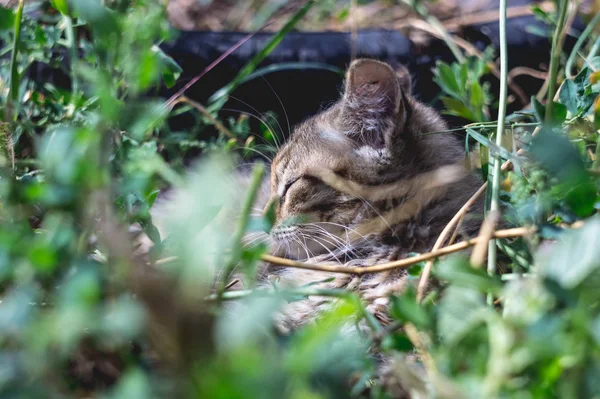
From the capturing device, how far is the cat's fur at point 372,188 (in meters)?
1.33

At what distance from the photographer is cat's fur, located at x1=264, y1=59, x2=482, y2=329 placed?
4.37ft

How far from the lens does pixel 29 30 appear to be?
1.43 meters

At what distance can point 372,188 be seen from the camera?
137 centimetres

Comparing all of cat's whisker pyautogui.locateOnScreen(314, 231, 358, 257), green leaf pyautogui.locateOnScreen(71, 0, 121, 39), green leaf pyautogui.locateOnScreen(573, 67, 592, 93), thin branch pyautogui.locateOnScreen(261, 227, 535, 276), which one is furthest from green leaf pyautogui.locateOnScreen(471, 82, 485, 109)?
green leaf pyautogui.locateOnScreen(71, 0, 121, 39)

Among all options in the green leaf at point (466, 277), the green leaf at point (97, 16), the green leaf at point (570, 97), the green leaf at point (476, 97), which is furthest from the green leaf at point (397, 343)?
the green leaf at point (476, 97)

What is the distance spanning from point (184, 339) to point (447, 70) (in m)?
0.98

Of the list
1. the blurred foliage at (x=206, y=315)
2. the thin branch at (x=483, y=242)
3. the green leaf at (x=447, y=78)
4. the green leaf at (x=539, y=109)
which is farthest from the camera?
the green leaf at (x=447, y=78)

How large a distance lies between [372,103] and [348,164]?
15cm

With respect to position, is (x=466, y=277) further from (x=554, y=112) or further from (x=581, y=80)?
(x=581, y=80)

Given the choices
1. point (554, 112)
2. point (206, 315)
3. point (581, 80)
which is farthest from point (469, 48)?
point (206, 315)

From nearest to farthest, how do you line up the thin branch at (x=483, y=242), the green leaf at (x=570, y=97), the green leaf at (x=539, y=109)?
the thin branch at (x=483, y=242), the green leaf at (x=539, y=109), the green leaf at (x=570, y=97)

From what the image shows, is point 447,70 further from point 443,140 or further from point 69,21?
point 69,21

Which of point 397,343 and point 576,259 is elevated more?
point 576,259

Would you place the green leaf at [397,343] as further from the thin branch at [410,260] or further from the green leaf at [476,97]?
the green leaf at [476,97]
